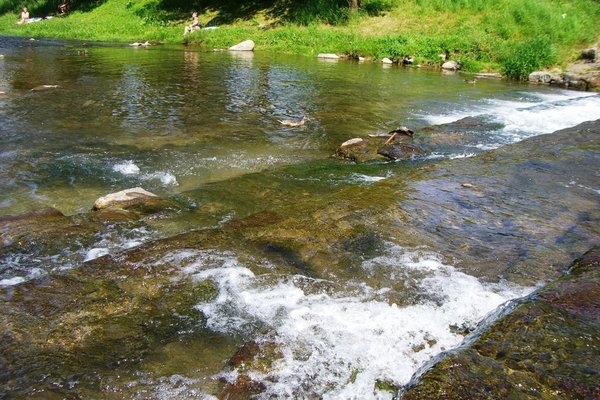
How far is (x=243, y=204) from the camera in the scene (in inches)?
303

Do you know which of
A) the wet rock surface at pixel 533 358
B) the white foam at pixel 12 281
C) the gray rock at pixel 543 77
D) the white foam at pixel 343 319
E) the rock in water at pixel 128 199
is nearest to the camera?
the wet rock surface at pixel 533 358

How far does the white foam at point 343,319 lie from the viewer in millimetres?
3951

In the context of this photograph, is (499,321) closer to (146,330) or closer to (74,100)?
(146,330)

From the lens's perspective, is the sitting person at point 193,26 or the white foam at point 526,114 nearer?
the white foam at point 526,114

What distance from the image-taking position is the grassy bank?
24703 mm

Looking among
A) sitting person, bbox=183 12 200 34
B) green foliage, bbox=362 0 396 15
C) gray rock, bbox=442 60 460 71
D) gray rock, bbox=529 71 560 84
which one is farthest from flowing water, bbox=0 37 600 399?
sitting person, bbox=183 12 200 34

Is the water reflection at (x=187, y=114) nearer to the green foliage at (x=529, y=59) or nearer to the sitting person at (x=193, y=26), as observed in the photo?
the green foliage at (x=529, y=59)

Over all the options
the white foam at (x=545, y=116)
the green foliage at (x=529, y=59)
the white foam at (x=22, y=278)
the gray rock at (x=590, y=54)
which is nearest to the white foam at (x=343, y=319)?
the white foam at (x=22, y=278)

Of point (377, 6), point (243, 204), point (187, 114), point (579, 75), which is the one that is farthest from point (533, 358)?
point (377, 6)

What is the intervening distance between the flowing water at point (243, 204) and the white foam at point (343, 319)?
2cm

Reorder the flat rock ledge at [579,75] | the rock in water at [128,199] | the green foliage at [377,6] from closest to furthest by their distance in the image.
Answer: the rock in water at [128,199] < the flat rock ledge at [579,75] < the green foliage at [377,6]

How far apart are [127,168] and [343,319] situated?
20.0 feet

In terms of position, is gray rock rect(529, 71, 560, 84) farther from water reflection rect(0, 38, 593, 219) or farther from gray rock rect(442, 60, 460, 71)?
gray rock rect(442, 60, 460, 71)

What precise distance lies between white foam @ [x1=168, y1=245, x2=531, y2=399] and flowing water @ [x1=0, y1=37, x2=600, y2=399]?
17 millimetres
